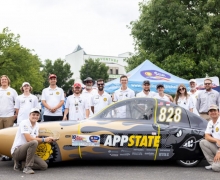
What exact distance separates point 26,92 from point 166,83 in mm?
6831

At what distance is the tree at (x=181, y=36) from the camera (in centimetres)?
1823

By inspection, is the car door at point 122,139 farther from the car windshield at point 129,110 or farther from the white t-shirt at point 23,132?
the white t-shirt at point 23,132

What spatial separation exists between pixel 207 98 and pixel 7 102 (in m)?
4.48

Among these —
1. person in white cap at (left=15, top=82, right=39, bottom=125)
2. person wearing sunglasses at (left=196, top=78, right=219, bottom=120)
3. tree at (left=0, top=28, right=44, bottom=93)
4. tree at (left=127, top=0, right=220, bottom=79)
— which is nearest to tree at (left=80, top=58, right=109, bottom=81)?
tree at (left=0, top=28, right=44, bottom=93)

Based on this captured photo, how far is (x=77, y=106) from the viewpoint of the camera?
7.50 m

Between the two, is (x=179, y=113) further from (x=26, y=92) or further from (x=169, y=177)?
(x=26, y=92)

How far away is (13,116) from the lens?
741 centimetres

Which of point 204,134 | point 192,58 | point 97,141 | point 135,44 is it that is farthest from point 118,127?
point 135,44

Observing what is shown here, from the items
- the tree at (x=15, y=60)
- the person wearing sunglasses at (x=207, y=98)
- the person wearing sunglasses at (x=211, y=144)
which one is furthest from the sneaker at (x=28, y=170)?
the tree at (x=15, y=60)

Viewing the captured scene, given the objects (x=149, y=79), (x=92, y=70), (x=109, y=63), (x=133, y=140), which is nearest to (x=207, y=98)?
(x=133, y=140)

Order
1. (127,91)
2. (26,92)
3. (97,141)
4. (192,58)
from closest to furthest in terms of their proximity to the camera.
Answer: (97,141) → (26,92) → (127,91) → (192,58)

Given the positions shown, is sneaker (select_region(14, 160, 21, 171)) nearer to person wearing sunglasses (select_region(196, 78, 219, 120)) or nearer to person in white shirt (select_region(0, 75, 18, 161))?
person in white shirt (select_region(0, 75, 18, 161))

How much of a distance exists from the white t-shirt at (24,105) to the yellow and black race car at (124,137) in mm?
961

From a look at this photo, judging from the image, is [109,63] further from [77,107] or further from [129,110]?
[129,110]
